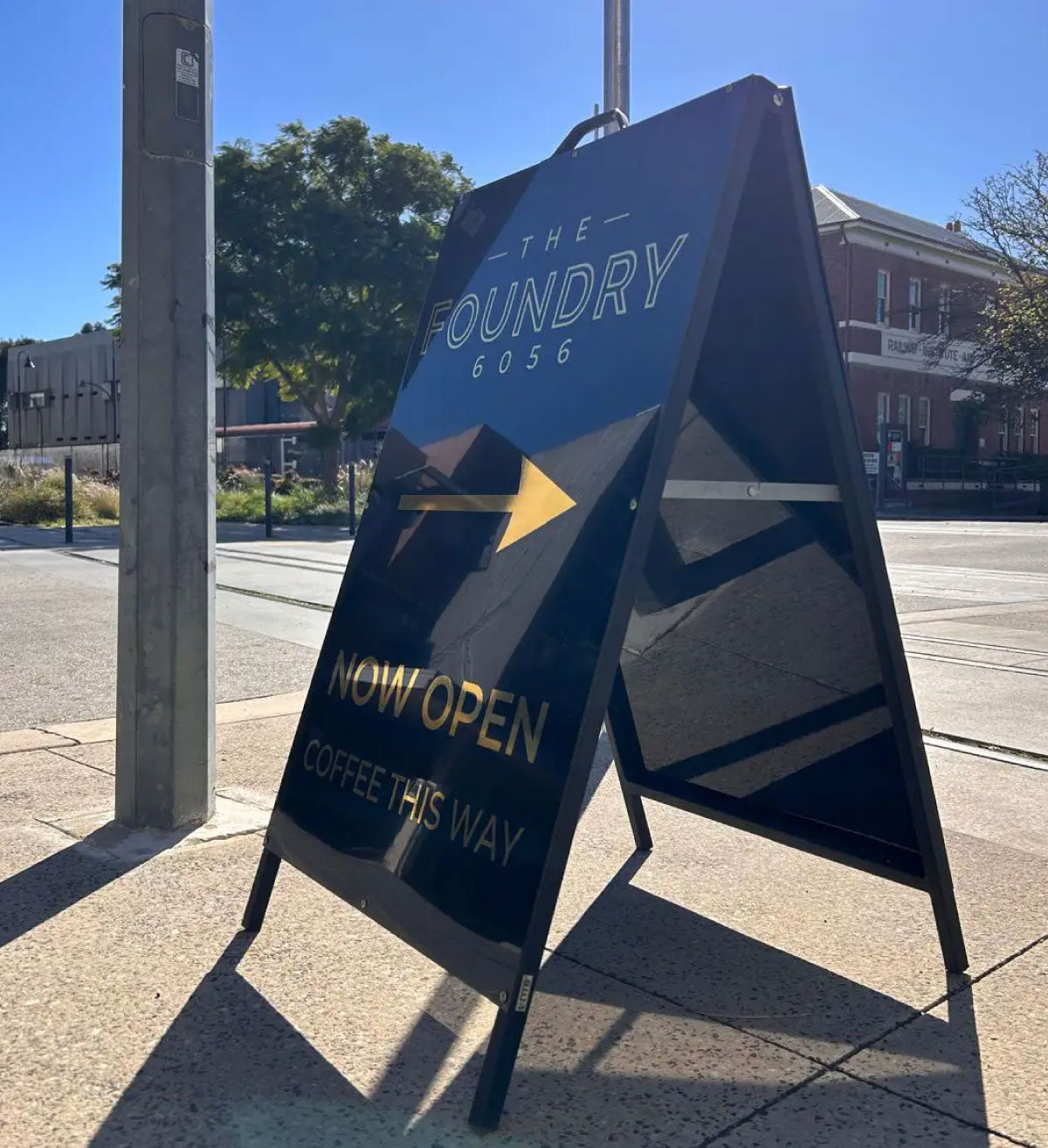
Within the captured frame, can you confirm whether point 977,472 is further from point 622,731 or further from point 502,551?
point 502,551

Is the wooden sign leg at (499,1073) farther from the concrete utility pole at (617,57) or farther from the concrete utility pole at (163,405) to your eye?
the concrete utility pole at (617,57)

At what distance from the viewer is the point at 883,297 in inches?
1661

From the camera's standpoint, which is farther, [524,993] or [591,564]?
[591,564]

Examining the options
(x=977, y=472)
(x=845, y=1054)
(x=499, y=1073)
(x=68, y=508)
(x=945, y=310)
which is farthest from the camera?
(x=945, y=310)

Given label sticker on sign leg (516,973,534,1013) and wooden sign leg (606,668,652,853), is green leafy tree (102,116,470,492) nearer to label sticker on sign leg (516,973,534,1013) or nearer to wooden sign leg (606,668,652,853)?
wooden sign leg (606,668,652,853)

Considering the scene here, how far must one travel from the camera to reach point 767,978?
324 centimetres

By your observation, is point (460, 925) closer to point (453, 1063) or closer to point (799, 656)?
point (453, 1063)

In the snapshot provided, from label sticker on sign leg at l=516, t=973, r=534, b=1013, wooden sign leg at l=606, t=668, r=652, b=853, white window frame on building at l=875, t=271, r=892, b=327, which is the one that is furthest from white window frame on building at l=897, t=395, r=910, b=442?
label sticker on sign leg at l=516, t=973, r=534, b=1013

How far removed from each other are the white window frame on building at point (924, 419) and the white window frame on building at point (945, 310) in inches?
95.7

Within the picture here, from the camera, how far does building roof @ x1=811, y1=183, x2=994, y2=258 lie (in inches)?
1596

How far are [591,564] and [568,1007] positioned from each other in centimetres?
118

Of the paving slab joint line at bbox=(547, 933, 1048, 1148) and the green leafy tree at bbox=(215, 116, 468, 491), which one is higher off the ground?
the green leafy tree at bbox=(215, 116, 468, 491)

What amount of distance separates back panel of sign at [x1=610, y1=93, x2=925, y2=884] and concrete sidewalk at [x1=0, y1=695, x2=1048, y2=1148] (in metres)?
0.38

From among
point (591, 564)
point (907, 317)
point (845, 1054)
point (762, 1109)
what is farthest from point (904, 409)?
point (762, 1109)
